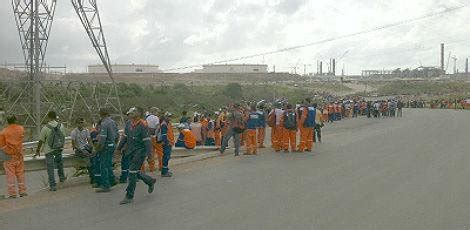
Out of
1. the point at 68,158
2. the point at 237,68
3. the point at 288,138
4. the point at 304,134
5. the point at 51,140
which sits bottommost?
the point at 68,158

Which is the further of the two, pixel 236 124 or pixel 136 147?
pixel 236 124

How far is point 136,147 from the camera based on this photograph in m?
10.6

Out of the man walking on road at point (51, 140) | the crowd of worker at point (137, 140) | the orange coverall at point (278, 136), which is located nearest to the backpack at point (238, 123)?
the crowd of worker at point (137, 140)

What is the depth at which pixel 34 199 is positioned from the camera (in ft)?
37.7

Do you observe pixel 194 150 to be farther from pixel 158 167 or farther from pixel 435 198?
pixel 435 198

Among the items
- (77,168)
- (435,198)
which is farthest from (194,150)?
(435,198)

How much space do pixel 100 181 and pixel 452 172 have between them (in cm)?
805

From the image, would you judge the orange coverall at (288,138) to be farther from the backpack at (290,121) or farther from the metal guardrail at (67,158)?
the metal guardrail at (67,158)

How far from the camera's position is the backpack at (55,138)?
40.1 feet

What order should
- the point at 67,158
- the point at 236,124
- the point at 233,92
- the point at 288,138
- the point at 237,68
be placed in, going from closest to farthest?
the point at 67,158, the point at 236,124, the point at 288,138, the point at 233,92, the point at 237,68

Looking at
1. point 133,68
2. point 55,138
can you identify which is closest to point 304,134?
point 55,138

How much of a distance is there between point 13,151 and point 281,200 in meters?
5.41

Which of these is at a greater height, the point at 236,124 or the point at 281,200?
the point at 236,124

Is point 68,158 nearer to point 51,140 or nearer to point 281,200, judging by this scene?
point 51,140
